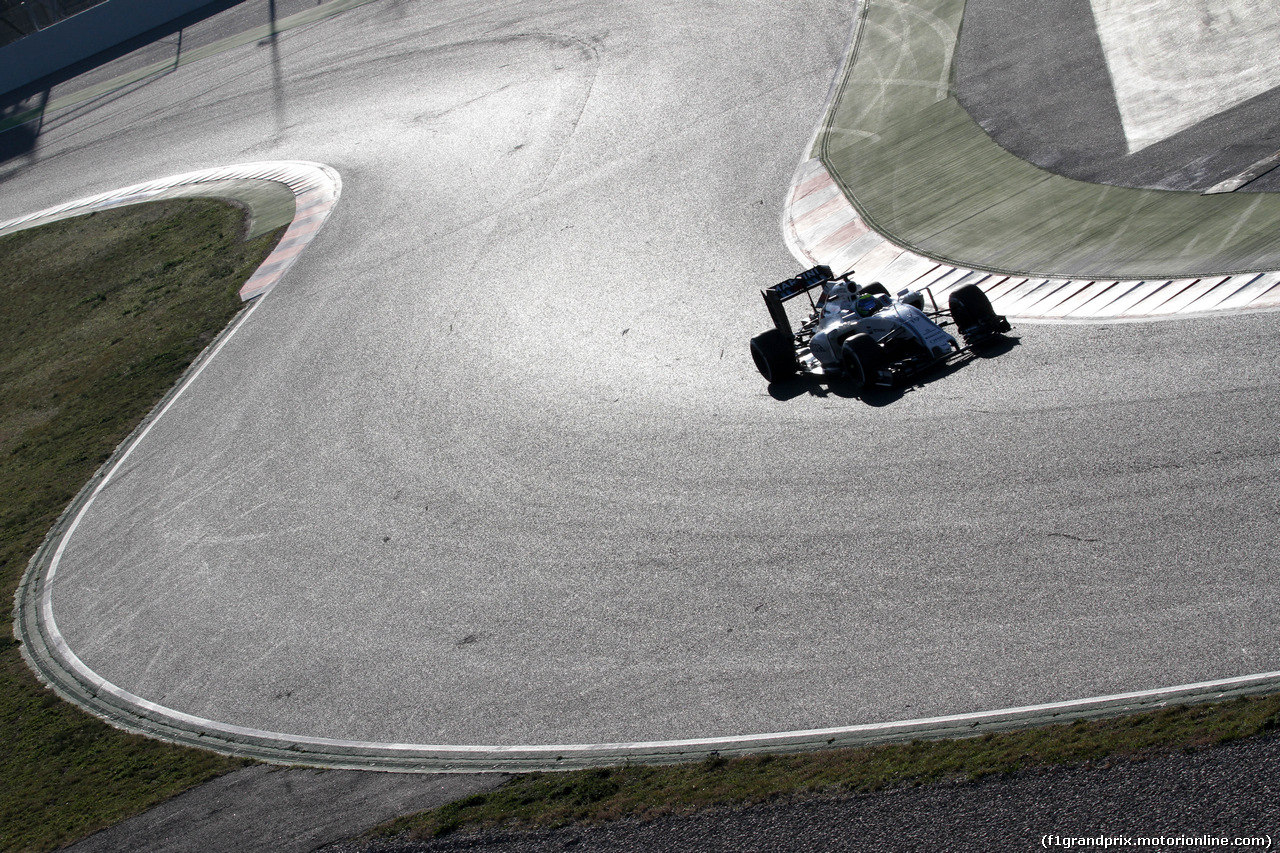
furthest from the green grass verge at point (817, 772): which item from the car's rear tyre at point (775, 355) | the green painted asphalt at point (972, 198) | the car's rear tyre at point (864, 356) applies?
the green painted asphalt at point (972, 198)

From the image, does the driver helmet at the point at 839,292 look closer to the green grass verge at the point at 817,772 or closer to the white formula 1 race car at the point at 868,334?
the white formula 1 race car at the point at 868,334

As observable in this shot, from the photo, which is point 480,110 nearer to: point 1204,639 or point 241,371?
point 241,371

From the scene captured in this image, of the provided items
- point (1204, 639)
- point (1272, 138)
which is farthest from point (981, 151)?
point (1204, 639)

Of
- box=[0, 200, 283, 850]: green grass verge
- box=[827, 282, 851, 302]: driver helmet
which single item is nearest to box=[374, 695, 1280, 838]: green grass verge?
box=[0, 200, 283, 850]: green grass verge

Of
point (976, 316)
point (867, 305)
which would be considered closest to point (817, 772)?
point (976, 316)

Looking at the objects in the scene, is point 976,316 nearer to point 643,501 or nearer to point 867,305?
point 867,305
